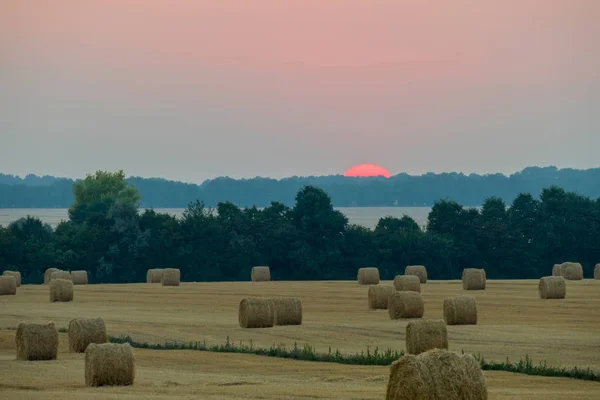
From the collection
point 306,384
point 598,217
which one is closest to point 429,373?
point 306,384

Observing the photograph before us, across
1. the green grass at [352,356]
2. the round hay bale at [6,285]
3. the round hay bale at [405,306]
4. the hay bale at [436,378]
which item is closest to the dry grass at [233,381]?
the green grass at [352,356]

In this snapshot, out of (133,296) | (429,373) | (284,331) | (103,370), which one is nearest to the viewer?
(429,373)

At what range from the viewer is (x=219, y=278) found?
96250mm

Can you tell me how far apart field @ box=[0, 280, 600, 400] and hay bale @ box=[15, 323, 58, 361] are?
1.66 ft

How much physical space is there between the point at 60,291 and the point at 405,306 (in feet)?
73.0

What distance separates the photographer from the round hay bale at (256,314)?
147 feet

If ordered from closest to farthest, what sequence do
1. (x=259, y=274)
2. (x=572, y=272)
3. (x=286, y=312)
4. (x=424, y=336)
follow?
(x=424, y=336) < (x=286, y=312) < (x=572, y=272) < (x=259, y=274)

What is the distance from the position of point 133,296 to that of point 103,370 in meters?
41.1

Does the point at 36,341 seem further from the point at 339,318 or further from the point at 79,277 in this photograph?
the point at 79,277

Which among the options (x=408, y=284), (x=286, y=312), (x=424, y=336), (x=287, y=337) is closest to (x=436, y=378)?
(x=424, y=336)

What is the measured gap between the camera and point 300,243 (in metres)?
100

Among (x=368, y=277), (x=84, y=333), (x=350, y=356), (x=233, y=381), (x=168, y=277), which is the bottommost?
(x=233, y=381)

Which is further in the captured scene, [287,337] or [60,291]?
[60,291]

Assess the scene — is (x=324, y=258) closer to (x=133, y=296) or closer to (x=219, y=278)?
(x=219, y=278)
